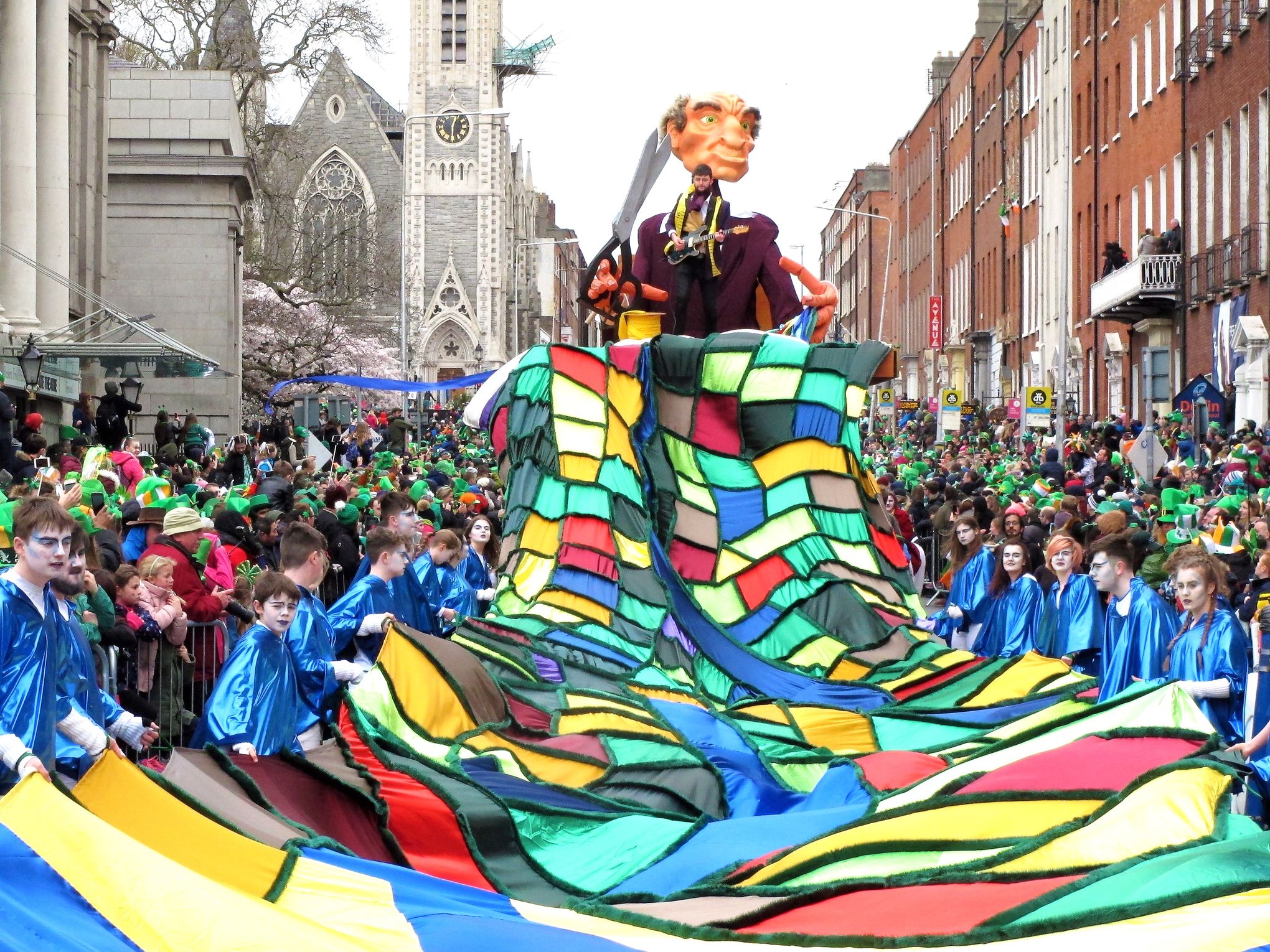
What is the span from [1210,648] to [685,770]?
96.2 inches

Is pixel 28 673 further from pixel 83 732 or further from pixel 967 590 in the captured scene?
pixel 967 590

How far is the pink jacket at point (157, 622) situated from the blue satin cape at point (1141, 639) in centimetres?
482

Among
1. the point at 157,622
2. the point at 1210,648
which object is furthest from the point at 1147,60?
the point at 157,622

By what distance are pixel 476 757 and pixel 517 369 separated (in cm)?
573

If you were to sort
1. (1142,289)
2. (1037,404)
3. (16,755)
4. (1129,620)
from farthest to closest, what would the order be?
(1142,289) < (1037,404) < (1129,620) < (16,755)

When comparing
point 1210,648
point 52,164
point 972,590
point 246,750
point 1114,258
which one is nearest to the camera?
point 246,750

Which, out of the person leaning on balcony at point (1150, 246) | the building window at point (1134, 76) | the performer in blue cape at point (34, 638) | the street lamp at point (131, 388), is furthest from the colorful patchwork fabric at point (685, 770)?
the building window at point (1134, 76)

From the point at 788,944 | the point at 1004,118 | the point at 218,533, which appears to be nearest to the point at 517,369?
the point at 218,533

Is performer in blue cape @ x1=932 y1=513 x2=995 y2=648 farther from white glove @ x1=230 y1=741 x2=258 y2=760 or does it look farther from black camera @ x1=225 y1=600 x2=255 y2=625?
white glove @ x1=230 y1=741 x2=258 y2=760

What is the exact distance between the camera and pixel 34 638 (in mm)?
6871

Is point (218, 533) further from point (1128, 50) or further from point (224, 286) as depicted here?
point (1128, 50)

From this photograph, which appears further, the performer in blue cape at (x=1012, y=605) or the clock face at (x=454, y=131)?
the clock face at (x=454, y=131)

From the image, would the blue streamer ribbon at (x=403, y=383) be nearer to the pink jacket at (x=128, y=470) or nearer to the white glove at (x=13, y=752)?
the pink jacket at (x=128, y=470)

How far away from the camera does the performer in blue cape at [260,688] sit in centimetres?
820
